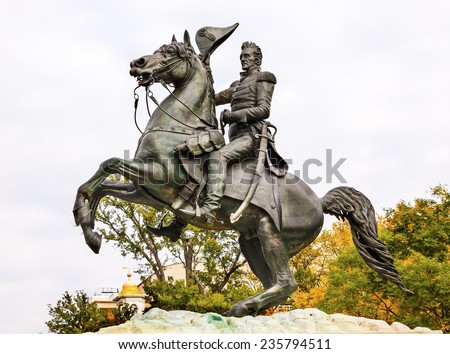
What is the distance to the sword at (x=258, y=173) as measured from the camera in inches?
428

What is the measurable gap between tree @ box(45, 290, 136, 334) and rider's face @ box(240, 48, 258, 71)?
15.5m

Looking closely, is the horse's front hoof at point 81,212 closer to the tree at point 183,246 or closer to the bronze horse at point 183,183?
the bronze horse at point 183,183

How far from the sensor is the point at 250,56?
39.7 feet

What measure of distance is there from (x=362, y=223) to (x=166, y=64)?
3.96 meters

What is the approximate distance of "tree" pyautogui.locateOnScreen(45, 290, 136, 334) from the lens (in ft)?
85.9

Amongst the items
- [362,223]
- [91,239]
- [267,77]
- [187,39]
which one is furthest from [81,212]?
[362,223]

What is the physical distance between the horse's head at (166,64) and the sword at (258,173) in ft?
4.78

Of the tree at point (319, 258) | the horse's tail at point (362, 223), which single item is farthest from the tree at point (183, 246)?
the horse's tail at point (362, 223)

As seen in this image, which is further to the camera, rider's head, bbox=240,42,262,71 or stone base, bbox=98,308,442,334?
rider's head, bbox=240,42,262,71

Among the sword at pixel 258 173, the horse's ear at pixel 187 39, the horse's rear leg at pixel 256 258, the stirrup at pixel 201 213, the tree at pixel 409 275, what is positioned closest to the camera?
the stirrup at pixel 201 213

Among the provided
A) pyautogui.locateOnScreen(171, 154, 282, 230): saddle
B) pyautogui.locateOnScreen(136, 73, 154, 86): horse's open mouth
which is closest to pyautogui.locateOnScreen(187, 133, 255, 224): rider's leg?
pyautogui.locateOnScreen(171, 154, 282, 230): saddle

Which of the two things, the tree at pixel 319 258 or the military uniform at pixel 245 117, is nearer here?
the military uniform at pixel 245 117

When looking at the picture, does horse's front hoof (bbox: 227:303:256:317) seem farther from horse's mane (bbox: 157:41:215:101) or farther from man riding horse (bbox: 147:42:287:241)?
horse's mane (bbox: 157:41:215:101)
